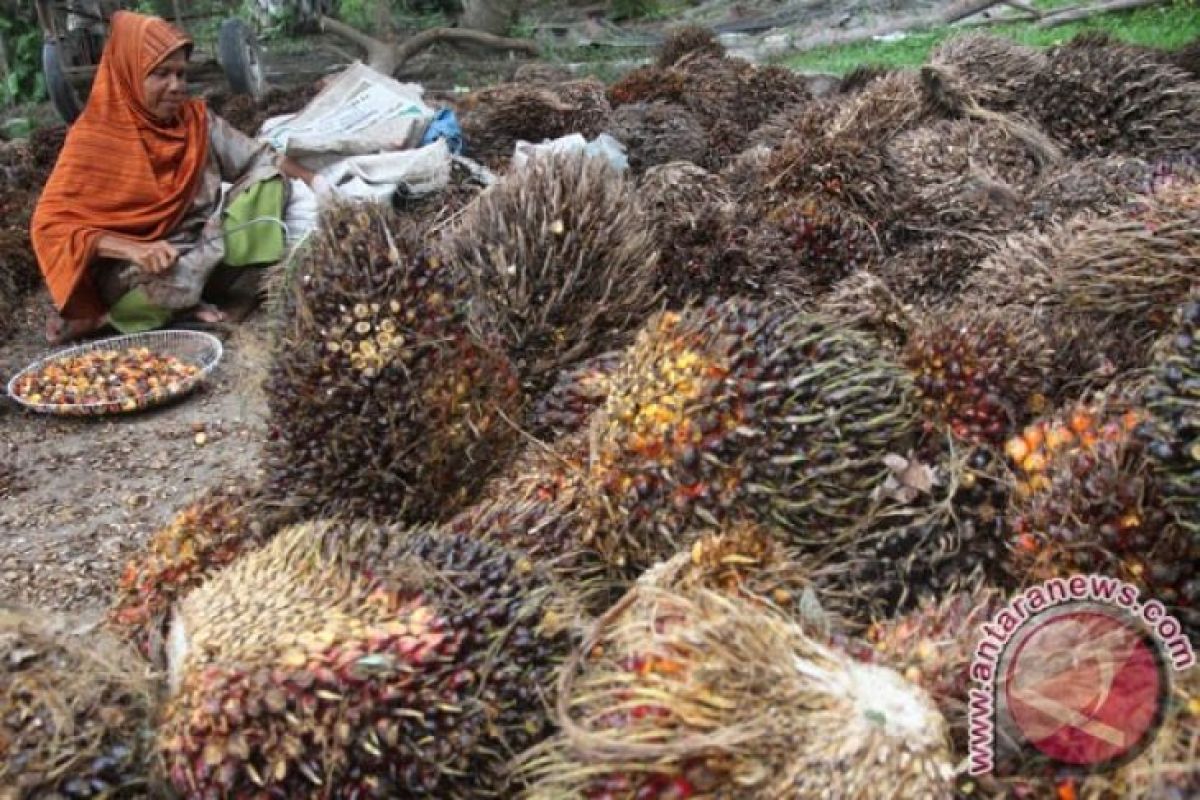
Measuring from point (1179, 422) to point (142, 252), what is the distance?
15.6 ft

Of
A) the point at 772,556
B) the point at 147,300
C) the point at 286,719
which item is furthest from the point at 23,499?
the point at 772,556

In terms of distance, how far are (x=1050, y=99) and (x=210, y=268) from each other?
4.19 metres

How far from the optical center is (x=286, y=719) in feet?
4.79

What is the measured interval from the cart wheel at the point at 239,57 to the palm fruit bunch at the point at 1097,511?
8192mm

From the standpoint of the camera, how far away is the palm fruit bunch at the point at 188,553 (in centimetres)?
206

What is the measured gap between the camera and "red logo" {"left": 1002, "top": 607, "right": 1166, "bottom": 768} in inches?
50.4

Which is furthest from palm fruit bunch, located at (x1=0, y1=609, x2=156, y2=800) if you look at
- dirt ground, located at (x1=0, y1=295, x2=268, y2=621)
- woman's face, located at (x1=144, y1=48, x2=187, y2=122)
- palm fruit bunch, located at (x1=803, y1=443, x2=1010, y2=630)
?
woman's face, located at (x1=144, y1=48, x2=187, y2=122)

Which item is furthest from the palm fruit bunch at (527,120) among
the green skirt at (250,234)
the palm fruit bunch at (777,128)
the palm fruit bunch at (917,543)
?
the palm fruit bunch at (917,543)

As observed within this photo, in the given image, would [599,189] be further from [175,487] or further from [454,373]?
[175,487]

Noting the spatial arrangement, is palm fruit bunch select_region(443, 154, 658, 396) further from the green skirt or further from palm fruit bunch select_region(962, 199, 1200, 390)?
the green skirt

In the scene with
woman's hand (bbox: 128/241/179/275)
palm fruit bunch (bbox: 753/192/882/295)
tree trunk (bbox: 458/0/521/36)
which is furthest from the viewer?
tree trunk (bbox: 458/0/521/36)

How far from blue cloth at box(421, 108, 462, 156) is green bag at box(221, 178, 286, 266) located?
38.6 inches

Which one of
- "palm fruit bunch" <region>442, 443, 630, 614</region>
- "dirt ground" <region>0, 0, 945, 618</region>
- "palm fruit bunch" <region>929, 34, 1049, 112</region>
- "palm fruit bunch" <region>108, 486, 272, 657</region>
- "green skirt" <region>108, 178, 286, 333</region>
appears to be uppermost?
"palm fruit bunch" <region>929, 34, 1049, 112</region>

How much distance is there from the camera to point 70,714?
1.48 metres
